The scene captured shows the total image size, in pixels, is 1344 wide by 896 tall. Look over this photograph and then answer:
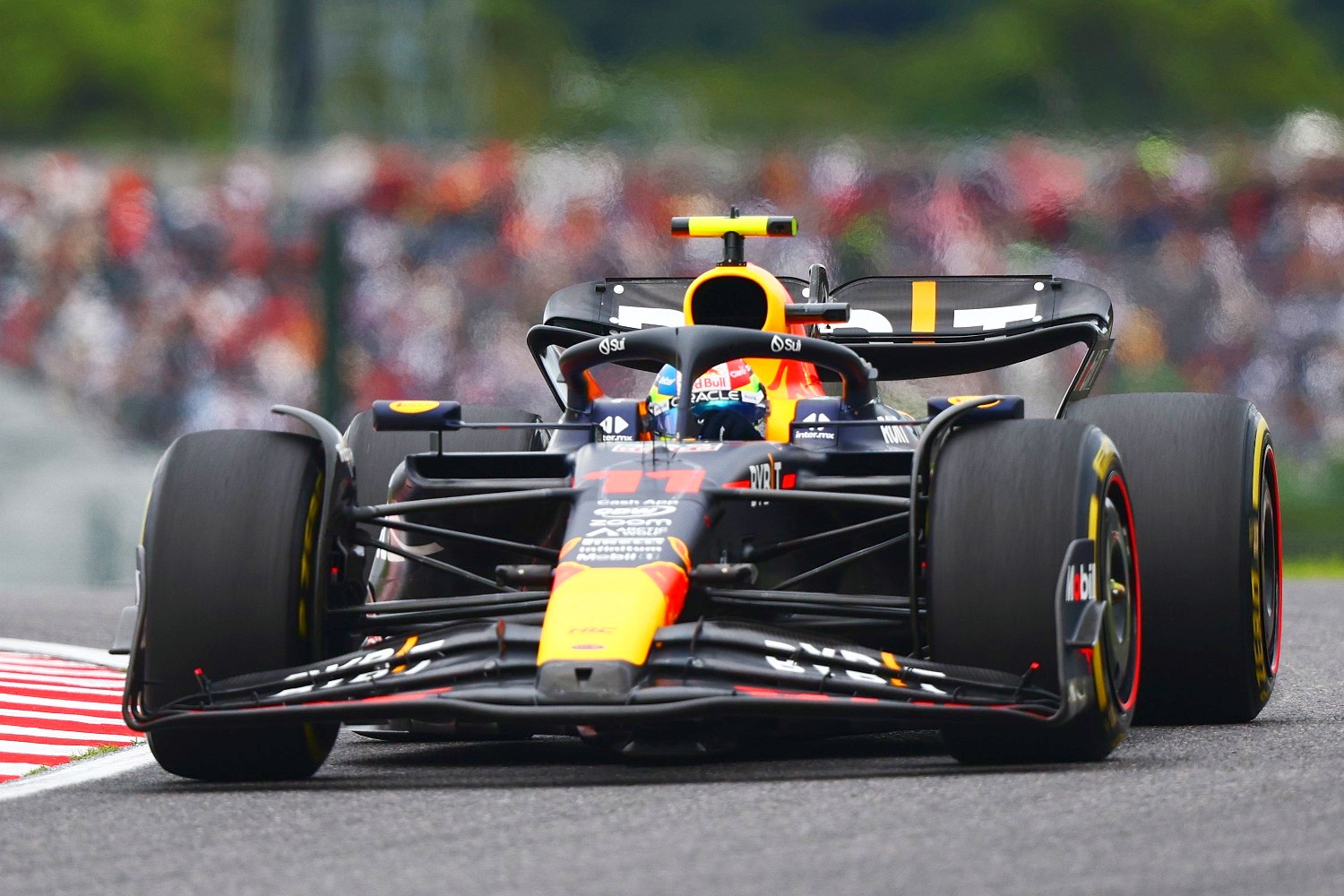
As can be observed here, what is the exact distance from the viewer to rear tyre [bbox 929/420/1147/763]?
5.90 m

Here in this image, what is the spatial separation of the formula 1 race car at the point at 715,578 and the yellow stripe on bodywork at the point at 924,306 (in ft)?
6.23

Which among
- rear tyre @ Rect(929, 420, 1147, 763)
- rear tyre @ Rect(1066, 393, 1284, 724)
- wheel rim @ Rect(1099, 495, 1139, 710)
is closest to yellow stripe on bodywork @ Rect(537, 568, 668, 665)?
rear tyre @ Rect(929, 420, 1147, 763)

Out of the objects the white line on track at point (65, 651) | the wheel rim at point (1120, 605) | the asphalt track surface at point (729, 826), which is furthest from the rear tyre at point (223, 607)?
the white line on track at point (65, 651)

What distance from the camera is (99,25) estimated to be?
37.0m

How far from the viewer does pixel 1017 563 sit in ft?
19.5

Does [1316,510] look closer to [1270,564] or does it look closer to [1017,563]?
[1270,564]

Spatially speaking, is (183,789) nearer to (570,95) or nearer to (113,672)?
(113,672)

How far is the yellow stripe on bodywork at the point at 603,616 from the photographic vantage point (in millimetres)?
5711

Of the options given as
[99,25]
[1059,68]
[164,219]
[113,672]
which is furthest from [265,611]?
[99,25]

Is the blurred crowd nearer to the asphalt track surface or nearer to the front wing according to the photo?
the asphalt track surface

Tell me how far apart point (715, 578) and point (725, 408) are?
149 centimetres

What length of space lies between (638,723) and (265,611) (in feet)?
3.81

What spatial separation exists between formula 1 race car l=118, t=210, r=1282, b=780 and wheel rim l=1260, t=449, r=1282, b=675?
2 centimetres

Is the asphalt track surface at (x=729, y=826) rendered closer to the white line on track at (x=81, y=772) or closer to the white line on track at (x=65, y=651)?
the white line on track at (x=81, y=772)
